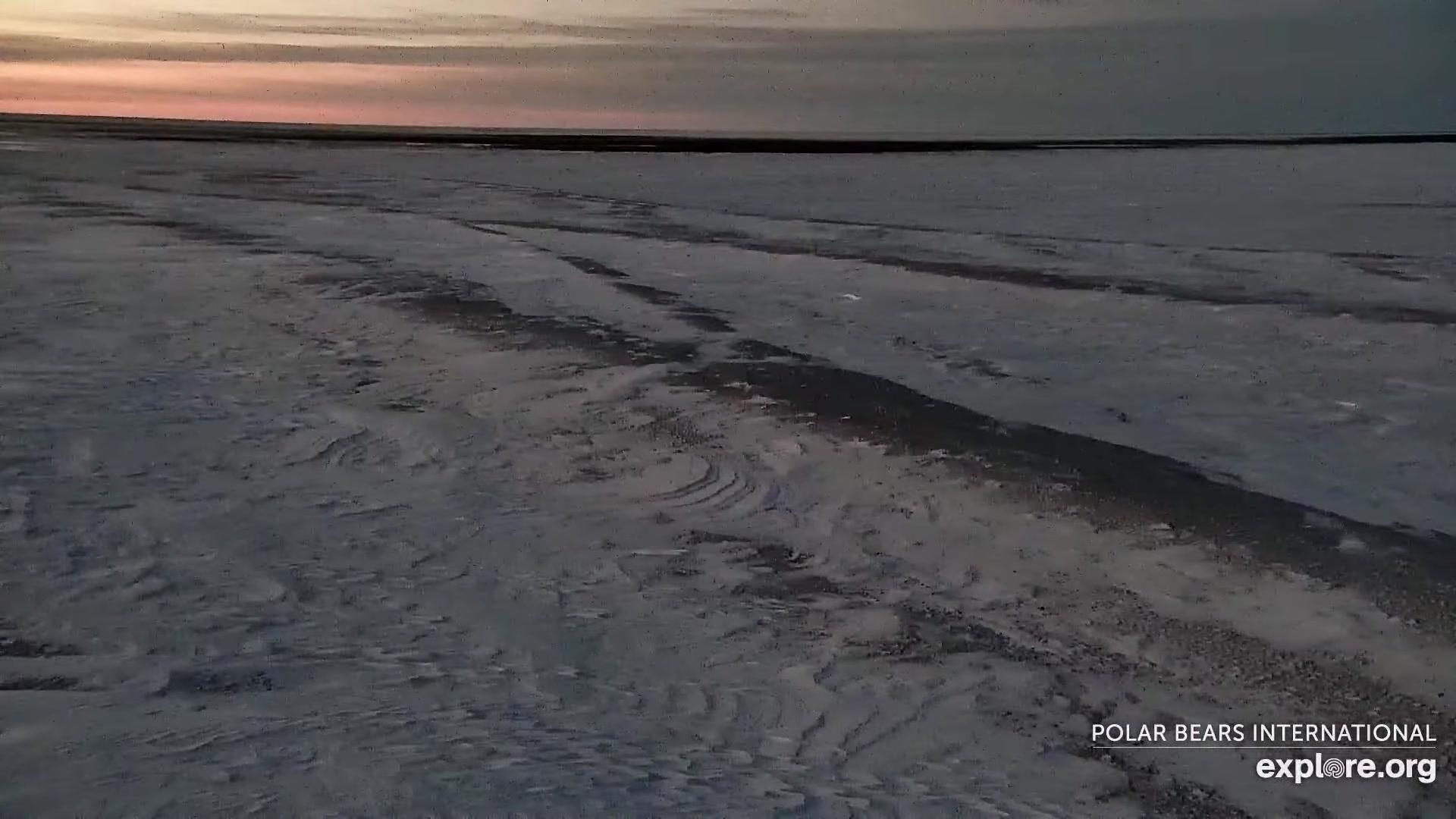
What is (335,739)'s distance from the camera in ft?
8.80

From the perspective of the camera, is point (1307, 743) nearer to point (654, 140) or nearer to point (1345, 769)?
point (1345, 769)

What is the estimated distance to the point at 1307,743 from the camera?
9.08 feet

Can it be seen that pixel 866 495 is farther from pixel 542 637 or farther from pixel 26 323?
pixel 26 323

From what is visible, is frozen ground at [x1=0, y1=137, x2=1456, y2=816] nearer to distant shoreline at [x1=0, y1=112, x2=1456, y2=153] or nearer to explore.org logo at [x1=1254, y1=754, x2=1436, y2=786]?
explore.org logo at [x1=1254, y1=754, x2=1436, y2=786]

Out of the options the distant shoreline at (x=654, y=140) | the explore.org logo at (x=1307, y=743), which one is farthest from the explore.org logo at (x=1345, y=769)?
the distant shoreline at (x=654, y=140)

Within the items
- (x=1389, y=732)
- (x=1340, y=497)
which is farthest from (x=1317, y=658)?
(x=1340, y=497)

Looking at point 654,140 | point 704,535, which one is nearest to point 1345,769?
point 704,535

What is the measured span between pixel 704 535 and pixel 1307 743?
1.77 metres

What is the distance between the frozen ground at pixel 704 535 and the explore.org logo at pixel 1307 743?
49 millimetres

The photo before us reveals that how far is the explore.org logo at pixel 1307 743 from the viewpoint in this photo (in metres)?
2.67

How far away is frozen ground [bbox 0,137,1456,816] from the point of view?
266 cm

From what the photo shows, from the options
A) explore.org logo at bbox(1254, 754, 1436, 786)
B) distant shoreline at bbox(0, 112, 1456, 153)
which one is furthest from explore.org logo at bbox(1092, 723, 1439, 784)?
distant shoreline at bbox(0, 112, 1456, 153)

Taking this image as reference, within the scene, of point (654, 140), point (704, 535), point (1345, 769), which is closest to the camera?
point (1345, 769)

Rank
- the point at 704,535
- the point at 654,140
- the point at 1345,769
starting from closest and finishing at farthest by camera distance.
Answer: the point at 1345,769 < the point at 704,535 < the point at 654,140
